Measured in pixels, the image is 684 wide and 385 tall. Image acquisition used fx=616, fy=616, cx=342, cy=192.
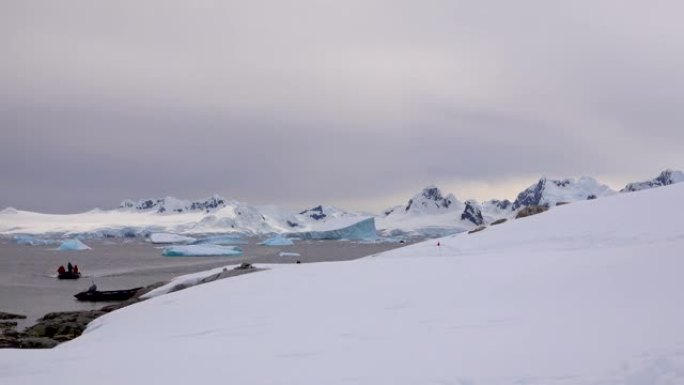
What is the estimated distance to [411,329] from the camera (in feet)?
32.8

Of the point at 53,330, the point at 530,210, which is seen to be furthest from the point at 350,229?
the point at 53,330

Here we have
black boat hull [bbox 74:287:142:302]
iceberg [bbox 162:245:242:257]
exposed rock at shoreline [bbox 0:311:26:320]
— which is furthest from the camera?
iceberg [bbox 162:245:242:257]

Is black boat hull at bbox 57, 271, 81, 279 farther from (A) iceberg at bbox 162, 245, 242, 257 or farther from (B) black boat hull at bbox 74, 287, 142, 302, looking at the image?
(A) iceberg at bbox 162, 245, 242, 257

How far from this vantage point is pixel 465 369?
24.9 feet

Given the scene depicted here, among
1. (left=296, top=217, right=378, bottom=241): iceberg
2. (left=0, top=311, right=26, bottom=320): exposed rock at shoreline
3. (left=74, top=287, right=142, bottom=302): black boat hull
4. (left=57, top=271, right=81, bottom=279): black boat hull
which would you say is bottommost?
(left=0, top=311, right=26, bottom=320): exposed rock at shoreline

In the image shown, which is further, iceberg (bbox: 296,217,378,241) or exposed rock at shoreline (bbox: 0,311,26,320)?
iceberg (bbox: 296,217,378,241)

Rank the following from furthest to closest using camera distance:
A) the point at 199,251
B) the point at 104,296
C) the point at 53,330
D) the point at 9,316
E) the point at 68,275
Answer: the point at 199,251 → the point at 68,275 → the point at 104,296 → the point at 9,316 → the point at 53,330

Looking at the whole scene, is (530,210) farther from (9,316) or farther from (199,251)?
(199,251)

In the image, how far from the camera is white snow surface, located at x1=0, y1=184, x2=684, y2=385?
25.2 feet

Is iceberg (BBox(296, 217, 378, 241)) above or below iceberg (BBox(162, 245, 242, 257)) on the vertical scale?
above

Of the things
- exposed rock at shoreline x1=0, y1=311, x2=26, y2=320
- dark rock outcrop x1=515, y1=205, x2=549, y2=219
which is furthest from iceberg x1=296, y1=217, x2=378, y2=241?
exposed rock at shoreline x1=0, y1=311, x2=26, y2=320

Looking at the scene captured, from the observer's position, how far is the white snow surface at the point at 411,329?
7676 millimetres

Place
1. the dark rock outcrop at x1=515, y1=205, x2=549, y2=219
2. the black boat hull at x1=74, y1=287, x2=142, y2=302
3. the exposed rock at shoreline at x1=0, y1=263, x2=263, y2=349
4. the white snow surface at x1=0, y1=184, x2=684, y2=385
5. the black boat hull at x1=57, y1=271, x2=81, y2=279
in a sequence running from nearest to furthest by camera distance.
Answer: the white snow surface at x1=0, y1=184, x2=684, y2=385 → the exposed rock at shoreline at x1=0, y1=263, x2=263, y2=349 → the dark rock outcrop at x1=515, y1=205, x2=549, y2=219 → the black boat hull at x1=74, y1=287, x2=142, y2=302 → the black boat hull at x1=57, y1=271, x2=81, y2=279

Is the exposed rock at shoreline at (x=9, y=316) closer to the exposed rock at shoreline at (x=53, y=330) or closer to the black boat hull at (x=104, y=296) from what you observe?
the exposed rock at shoreline at (x=53, y=330)
